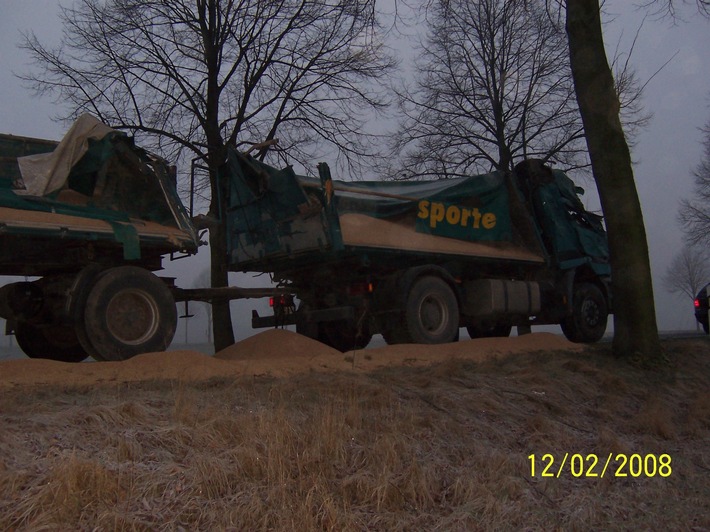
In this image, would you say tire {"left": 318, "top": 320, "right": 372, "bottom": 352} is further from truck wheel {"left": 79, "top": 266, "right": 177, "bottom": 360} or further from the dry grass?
the dry grass

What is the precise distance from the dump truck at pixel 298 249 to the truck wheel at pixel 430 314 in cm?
3

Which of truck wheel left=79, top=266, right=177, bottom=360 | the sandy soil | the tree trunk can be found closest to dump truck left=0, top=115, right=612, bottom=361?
truck wheel left=79, top=266, right=177, bottom=360

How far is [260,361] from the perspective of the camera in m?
8.17

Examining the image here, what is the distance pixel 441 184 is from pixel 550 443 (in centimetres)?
686

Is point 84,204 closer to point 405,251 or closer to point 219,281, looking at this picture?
point 405,251

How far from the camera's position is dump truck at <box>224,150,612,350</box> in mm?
9789

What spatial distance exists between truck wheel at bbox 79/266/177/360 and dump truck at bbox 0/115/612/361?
0.02 metres

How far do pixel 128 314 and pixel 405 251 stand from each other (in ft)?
13.4

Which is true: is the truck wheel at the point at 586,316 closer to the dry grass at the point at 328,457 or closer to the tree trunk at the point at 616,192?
the tree trunk at the point at 616,192

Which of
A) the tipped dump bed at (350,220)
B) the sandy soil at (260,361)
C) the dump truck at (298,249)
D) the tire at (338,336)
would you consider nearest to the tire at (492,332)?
the dump truck at (298,249)

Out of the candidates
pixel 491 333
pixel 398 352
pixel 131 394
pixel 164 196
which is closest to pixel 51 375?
pixel 131 394

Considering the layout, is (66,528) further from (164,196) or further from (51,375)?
(164,196)

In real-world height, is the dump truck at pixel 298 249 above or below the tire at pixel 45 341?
above

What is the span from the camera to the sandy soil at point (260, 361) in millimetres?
6590
